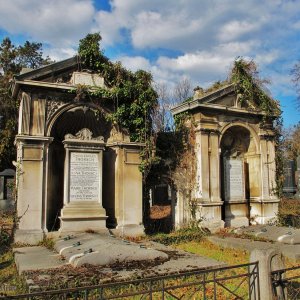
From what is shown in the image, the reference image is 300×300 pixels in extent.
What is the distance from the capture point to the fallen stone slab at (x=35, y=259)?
659cm

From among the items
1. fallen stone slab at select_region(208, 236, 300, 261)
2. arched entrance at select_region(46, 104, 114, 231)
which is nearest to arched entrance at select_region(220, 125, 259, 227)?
fallen stone slab at select_region(208, 236, 300, 261)

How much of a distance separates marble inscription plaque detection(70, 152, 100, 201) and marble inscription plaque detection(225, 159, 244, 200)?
4955 mm

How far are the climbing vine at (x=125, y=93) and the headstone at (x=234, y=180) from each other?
3455mm

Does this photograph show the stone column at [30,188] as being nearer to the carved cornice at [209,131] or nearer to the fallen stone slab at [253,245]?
the fallen stone slab at [253,245]

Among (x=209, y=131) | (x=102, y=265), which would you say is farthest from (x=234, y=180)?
(x=102, y=265)

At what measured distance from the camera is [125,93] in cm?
1089

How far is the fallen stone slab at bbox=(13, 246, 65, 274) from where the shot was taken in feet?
21.6

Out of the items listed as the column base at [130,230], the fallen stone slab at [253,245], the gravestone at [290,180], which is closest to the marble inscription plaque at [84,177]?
the column base at [130,230]

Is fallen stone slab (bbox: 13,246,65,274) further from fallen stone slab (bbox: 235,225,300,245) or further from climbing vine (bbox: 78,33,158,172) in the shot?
fallen stone slab (bbox: 235,225,300,245)

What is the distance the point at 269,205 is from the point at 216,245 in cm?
393

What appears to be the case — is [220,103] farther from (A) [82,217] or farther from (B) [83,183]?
(A) [82,217]

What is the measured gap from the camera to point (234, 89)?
13.0 m

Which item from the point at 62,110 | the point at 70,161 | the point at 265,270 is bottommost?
the point at 265,270

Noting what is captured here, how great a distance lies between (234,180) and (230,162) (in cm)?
66
